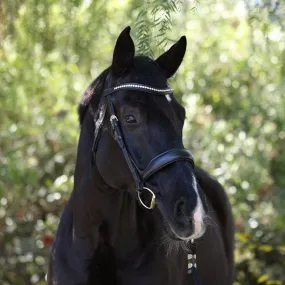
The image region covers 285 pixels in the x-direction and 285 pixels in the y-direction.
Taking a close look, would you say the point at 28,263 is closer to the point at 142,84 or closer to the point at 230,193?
the point at 230,193

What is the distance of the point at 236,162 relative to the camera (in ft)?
18.2

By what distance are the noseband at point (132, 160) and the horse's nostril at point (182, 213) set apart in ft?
0.49

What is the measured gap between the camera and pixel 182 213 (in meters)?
2.33

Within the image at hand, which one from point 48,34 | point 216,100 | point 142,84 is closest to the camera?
point 142,84

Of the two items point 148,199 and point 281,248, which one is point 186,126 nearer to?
point 281,248

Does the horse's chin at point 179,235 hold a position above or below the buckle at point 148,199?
below

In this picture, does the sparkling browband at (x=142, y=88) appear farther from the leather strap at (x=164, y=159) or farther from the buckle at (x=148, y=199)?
the buckle at (x=148, y=199)

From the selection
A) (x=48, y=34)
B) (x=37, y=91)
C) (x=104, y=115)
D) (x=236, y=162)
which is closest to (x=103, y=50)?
(x=37, y=91)

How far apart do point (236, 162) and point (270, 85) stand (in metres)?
0.81

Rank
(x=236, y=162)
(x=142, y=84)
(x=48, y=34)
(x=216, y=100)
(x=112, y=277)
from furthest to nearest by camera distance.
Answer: (x=216, y=100) < (x=236, y=162) < (x=48, y=34) < (x=112, y=277) < (x=142, y=84)

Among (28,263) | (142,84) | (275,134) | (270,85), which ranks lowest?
(28,263)

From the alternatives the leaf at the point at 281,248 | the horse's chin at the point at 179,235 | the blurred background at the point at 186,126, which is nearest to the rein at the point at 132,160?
the horse's chin at the point at 179,235

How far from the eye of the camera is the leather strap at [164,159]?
241 centimetres

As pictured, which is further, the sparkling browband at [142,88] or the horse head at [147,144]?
the sparkling browband at [142,88]
